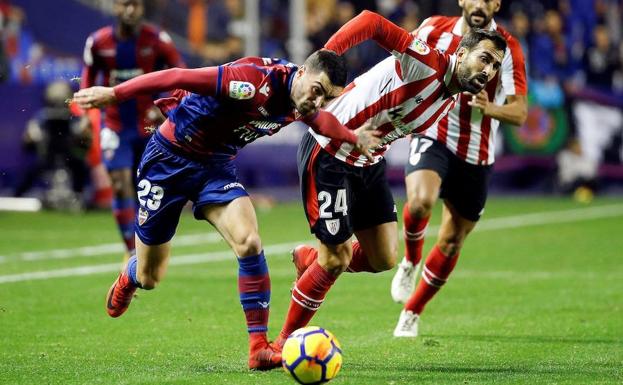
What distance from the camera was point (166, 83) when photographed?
6.96m

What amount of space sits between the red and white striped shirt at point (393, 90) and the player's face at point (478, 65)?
0.13m

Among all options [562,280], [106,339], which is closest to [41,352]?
[106,339]

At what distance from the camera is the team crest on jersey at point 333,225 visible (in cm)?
777

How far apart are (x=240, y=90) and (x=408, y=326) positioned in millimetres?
2762

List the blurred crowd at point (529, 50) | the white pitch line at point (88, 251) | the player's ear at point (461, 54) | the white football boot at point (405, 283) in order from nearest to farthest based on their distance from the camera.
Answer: the player's ear at point (461, 54), the white football boot at point (405, 283), the white pitch line at point (88, 251), the blurred crowd at point (529, 50)

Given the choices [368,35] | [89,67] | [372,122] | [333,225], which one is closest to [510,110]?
[372,122]

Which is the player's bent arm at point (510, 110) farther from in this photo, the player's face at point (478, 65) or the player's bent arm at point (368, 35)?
the player's bent arm at point (368, 35)

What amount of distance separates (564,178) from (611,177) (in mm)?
943

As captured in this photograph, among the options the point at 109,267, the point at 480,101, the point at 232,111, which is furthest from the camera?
the point at 109,267

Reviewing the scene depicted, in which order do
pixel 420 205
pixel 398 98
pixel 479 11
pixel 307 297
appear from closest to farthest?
pixel 307 297 < pixel 398 98 < pixel 479 11 < pixel 420 205

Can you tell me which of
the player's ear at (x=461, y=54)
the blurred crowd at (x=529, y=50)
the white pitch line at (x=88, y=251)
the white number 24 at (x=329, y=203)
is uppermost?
the player's ear at (x=461, y=54)

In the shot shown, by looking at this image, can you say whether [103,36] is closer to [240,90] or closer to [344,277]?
[344,277]

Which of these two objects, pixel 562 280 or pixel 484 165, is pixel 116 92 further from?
pixel 562 280

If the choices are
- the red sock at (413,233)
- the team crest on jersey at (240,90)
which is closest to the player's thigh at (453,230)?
the red sock at (413,233)
